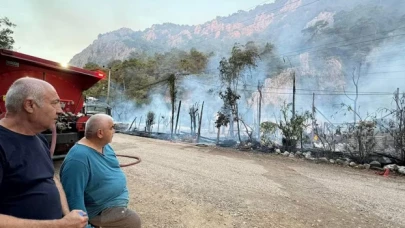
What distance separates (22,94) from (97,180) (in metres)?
0.89

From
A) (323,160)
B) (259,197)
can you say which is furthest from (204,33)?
(259,197)

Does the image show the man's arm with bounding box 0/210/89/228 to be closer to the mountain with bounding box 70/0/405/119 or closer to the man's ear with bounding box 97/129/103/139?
the man's ear with bounding box 97/129/103/139

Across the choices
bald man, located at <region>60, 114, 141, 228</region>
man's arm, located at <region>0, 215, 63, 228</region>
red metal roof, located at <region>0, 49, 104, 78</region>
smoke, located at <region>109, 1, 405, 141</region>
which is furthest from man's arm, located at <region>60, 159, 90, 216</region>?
smoke, located at <region>109, 1, 405, 141</region>

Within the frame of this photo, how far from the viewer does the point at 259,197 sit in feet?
16.7

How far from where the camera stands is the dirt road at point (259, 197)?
406cm

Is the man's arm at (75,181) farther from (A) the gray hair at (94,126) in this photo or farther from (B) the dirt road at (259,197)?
(B) the dirt road at (259,197)

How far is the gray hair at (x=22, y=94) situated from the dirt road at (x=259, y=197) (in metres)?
2.64

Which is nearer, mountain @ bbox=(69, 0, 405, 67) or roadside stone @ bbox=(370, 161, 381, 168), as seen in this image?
roadside stone @ bbox=(370, 161, 381, 168)

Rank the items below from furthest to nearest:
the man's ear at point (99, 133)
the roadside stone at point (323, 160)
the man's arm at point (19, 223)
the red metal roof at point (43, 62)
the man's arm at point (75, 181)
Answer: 1. the roadside stone at point (323, 160)
2. the red metal roof at point (43, 62)
3. the man's ear at point (99, 133)
4. the man's arm at point (75, 181)
5. the man's arm at point (19, 223)

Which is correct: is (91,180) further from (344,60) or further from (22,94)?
(344,60)

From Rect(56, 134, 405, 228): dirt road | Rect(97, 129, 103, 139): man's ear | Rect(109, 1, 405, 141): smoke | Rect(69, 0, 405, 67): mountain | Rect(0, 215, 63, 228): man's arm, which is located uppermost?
Rect(69, 0, 405, 67): mountain

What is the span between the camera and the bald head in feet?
4.93

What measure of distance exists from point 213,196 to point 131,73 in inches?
1591

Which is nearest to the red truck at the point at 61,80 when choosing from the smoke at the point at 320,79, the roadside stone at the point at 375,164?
the roadside stone at the point at 375,164
